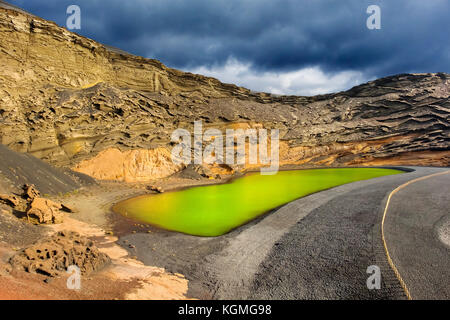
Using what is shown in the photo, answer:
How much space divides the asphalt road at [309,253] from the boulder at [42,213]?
3.07 metres

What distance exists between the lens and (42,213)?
8852 mm

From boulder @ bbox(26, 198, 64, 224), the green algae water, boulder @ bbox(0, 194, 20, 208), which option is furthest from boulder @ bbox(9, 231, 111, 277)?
→ boulder @ bbox(0, 194, 20, 208)

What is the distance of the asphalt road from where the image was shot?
537cm

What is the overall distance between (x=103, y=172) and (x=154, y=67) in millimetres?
15778

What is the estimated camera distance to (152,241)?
8477mm

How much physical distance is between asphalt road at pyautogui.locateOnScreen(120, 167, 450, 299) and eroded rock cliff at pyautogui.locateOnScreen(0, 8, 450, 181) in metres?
15.7

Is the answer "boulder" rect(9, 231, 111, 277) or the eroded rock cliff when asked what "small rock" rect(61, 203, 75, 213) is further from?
the eroded rock cliff

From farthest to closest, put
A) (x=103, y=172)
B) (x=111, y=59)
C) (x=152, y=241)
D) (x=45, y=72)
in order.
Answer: (x=111, y=59)
(x=45, y=72)
(x=103, y=172)
(x=152, y=241)

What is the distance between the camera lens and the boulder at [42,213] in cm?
866

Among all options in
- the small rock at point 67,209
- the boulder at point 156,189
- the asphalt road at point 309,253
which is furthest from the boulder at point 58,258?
the boulder at point 156,189

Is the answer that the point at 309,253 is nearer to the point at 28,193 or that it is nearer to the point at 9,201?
the point at 9,201

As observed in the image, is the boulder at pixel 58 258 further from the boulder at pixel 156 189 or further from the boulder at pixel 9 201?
the boulder at pixel 156 189
